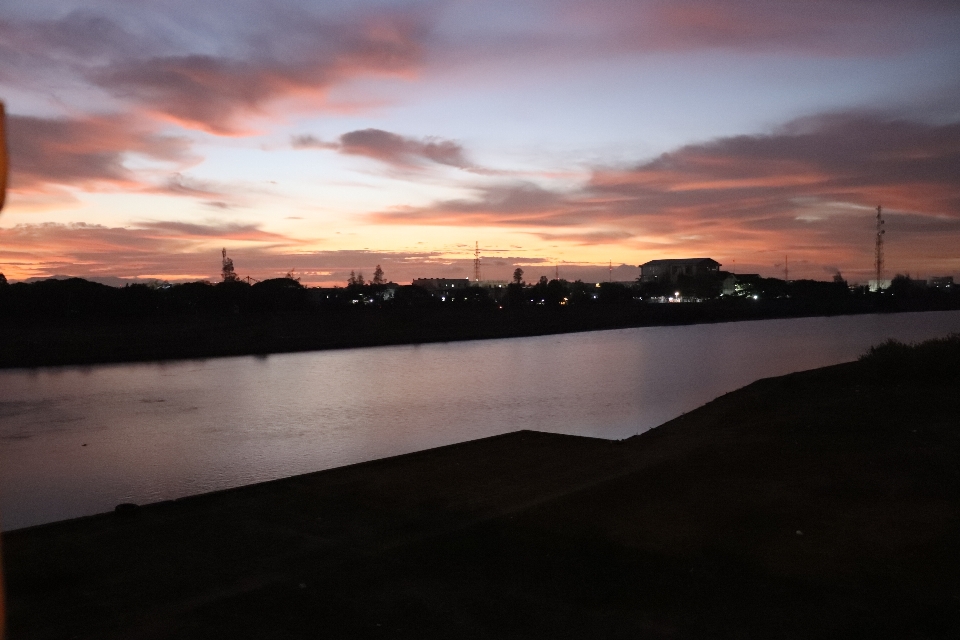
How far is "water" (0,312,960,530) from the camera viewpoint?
1533 cm

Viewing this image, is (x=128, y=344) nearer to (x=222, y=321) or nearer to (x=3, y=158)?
(x=222, y=321)

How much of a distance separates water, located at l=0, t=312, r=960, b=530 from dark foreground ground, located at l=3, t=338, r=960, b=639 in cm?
506

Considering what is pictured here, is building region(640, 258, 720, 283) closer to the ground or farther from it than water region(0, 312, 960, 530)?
farther from it

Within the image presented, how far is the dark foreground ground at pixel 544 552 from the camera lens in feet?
18.6

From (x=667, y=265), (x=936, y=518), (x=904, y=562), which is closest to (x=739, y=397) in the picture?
(x=936, y=518)

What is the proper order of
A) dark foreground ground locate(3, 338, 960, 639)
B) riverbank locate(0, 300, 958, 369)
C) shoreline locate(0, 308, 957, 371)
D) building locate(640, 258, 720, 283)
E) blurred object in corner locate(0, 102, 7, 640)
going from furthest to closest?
building locate(640, 258, 720, 283) < riverbank locate(0, 300, 958, 369) < shoreline locate(0, 308, 957, 371) < dark foreground ground locate(3, 338, 960, 639) < blurred object in corner locate(0, 102, 7, 640)

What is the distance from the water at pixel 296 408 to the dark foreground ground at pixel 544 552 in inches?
199

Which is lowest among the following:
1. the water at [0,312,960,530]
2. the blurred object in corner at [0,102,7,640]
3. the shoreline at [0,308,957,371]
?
the water at [0,312,960,530]

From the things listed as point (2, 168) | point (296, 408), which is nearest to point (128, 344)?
point (296, 408)

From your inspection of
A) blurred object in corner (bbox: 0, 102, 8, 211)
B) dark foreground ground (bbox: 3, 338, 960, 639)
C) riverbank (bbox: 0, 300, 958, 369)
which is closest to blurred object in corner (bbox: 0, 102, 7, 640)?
blurred object in corner (bbox: 0, 102, 8, 211)

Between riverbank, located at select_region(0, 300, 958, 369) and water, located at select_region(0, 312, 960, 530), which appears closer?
water, located at select_region(0, 312, 960, 530)

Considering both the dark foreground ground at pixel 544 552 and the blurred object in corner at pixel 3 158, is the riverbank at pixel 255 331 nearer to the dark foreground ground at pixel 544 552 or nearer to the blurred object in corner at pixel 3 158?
the dark foreground ground at pixel 544 552

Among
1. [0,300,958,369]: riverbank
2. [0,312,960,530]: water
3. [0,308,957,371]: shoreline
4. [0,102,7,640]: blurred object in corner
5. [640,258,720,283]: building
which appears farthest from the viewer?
[640,258,720,283]: building

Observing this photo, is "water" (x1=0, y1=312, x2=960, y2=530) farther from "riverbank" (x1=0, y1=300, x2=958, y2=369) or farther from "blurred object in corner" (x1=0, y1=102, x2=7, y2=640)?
"blurred object in corner" (x1=0, y1=102, x2=7, y2=640)
